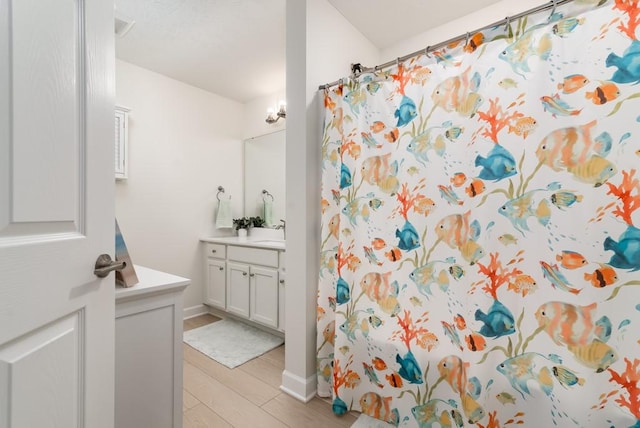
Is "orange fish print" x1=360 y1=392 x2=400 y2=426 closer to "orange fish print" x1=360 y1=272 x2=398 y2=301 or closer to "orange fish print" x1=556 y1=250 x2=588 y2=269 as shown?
"orange fish print" x1=360 y1=272 x2=398 y2=301

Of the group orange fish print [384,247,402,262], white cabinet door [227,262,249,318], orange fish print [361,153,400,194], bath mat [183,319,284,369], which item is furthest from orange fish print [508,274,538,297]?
white cabinet door [227,262,249,318]

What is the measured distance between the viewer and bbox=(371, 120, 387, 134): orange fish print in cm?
150

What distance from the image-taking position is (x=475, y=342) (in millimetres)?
1193

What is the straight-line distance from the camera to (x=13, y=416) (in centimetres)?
55

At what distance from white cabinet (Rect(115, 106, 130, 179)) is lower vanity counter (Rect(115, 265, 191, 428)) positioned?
5.70 feet

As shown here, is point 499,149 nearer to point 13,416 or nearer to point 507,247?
point 507,247

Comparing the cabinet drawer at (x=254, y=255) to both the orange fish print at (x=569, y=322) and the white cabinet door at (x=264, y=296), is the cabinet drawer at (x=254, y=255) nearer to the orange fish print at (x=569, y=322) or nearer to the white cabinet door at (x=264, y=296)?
the white cabinet door at (x=264, y=296)

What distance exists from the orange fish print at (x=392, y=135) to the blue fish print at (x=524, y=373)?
1.09 metres

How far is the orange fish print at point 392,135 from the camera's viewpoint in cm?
144

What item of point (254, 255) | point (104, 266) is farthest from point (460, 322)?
point (254, 255)

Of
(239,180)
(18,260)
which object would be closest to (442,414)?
(18,260)

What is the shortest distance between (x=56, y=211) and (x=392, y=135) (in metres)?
1.35

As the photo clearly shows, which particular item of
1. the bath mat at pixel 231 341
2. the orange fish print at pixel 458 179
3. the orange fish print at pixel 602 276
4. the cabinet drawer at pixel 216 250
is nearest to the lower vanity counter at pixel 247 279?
the cabinet drawer at pixel 216 250

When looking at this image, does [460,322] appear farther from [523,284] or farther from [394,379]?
[394,379]
